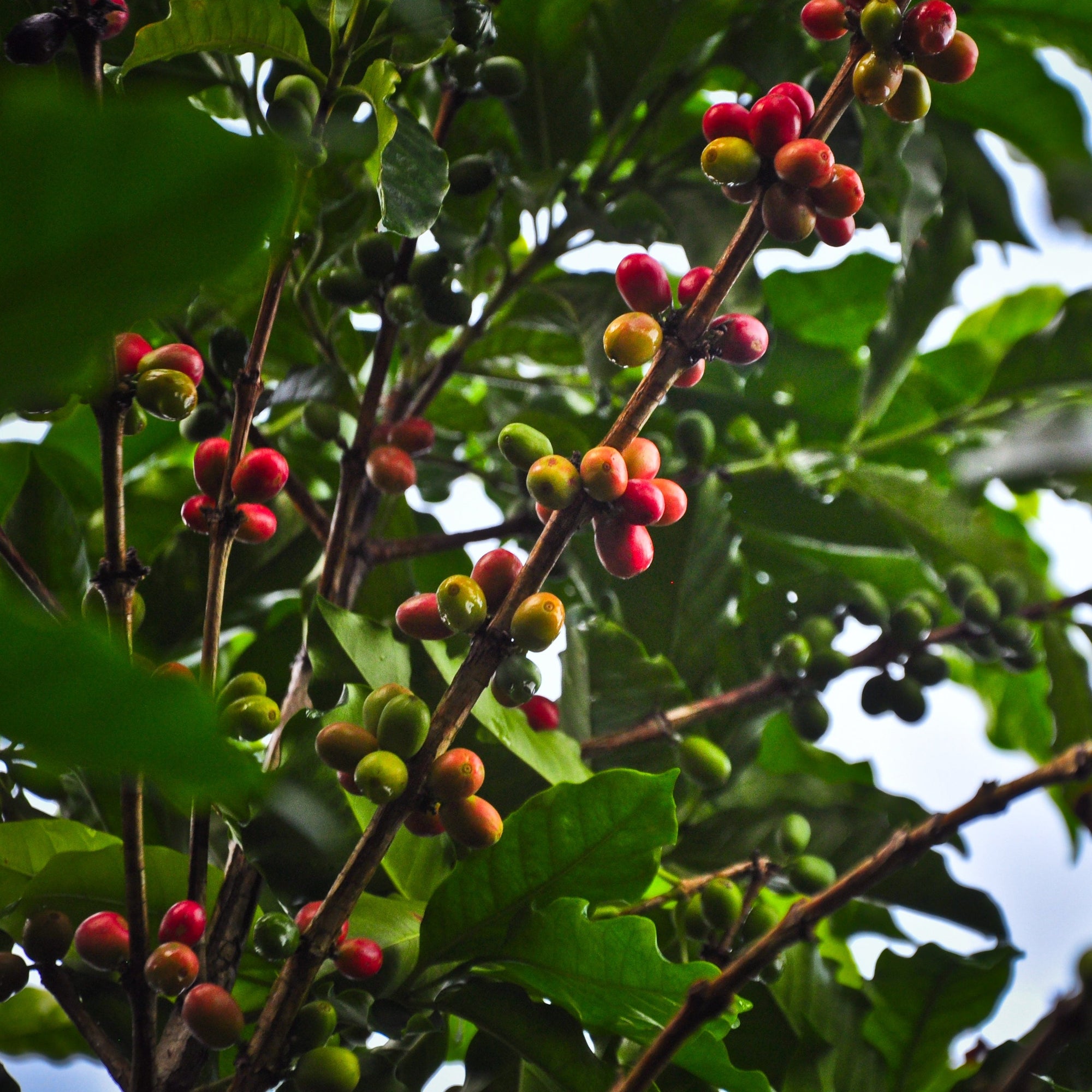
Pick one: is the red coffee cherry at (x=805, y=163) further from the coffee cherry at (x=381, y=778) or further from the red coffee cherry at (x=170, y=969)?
the red coffee cherry at (x=170, y=969)

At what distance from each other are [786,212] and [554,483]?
201mm

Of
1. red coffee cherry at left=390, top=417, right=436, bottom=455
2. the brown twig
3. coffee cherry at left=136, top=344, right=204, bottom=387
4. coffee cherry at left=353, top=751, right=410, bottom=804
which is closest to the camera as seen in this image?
the brown twig

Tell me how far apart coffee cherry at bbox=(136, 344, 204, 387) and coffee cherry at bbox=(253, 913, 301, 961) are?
0.32m

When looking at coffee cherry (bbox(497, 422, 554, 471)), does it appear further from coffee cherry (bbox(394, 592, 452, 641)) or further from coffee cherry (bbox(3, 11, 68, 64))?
coffee cherry (bbox(3, 11, 68, 64))

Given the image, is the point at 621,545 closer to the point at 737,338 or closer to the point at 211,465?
the point at 737,338

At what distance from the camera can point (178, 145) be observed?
21cm

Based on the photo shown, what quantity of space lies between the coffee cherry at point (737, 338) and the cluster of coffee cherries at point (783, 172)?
0.05 m

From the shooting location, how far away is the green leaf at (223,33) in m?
0.63

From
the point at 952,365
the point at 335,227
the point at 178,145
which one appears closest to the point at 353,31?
the point at 335,227

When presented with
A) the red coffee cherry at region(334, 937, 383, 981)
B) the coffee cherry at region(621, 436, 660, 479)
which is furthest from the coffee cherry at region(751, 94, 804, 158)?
the red coffee cherry at region(334, 937, 383, 981)

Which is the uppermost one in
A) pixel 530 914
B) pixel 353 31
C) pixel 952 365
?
pixel 353 31

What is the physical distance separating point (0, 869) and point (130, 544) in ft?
1.23

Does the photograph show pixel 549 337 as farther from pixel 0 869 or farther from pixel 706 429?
pixel 0 869

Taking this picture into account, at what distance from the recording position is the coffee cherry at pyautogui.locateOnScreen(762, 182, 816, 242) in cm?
59
